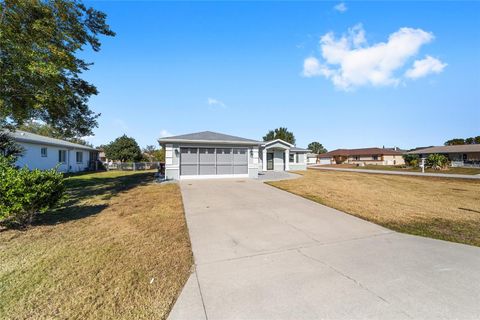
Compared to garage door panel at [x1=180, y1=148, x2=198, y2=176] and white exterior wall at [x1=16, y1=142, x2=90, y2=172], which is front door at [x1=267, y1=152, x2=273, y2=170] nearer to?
garage door panel at [x1=180, y1=148, x2=198, y2=176]

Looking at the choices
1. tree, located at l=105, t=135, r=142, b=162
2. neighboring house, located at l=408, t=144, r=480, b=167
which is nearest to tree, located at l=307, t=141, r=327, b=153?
neighboring house, located at l=408, t=144, r=480, b=167

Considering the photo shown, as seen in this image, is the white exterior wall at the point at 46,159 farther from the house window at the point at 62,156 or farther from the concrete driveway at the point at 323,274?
the concrete driveway at the point at 323,274

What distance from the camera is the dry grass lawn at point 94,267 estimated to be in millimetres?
2547

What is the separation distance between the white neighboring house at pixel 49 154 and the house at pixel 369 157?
54.6 m

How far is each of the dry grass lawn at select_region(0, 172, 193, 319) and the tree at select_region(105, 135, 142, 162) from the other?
81.8 feet

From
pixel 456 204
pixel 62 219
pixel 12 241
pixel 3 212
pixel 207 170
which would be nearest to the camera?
pixel 12 241

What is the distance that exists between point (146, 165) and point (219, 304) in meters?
31.2

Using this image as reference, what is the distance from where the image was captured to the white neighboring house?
16.8 m

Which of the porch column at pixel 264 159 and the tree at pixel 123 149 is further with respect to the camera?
the tree at pixel 123 149

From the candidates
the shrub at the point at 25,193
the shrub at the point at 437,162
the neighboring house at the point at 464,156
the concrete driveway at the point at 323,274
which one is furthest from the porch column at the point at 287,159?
the neighboring house at the point at 464,156

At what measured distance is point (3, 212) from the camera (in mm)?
4852

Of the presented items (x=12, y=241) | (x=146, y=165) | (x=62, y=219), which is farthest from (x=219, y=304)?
(x=146, y=165)

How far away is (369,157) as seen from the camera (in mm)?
52312

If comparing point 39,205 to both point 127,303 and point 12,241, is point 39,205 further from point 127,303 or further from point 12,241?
point 127,303
